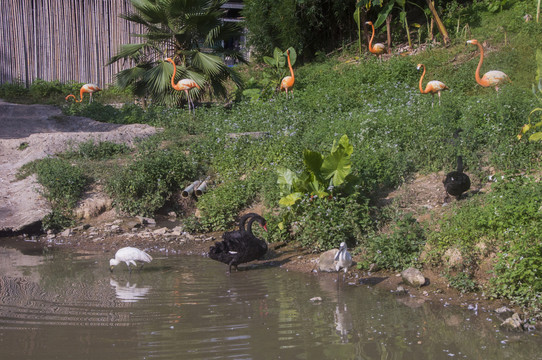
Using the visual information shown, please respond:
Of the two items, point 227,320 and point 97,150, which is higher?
point 97,150

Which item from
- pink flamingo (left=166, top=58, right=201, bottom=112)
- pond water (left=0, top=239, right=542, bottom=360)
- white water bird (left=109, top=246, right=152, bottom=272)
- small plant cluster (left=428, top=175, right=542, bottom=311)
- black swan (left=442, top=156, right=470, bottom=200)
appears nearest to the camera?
pond water (left=0, top=239, right=542, bottom=360)

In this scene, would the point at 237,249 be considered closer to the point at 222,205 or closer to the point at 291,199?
the point at 291,199

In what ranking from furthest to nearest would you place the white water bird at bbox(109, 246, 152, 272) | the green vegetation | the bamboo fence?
the bamboo fence < the white water bird at bbox(109, 246, 152, 272) < the green vegetation

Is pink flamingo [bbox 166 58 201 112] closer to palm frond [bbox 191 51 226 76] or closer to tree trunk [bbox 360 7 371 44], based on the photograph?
palm frond [bbox 191 51 226 76]

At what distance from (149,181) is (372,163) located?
4.06 meters

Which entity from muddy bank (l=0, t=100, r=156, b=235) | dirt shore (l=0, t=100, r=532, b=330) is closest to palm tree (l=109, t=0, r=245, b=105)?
muddy bank (l=0, t=100, r=156, b=235)

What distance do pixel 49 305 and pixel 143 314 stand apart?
1075 mm

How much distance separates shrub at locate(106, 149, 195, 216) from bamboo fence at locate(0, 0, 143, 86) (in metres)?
8.55

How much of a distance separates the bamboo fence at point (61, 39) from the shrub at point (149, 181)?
28.1 feet

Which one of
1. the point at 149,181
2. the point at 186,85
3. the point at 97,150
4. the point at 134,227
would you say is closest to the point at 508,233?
the point at 134,227

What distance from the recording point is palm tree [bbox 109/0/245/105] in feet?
48.5

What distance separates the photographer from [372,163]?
855cm

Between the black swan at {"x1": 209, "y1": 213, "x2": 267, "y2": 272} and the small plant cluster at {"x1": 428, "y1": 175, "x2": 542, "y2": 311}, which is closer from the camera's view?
the small plant cluster at {"x1": 428, "y1": 175, "x2": 542, "y2": 311}

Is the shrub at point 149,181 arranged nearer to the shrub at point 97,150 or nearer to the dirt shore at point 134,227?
the dirt shore at point 134,227
